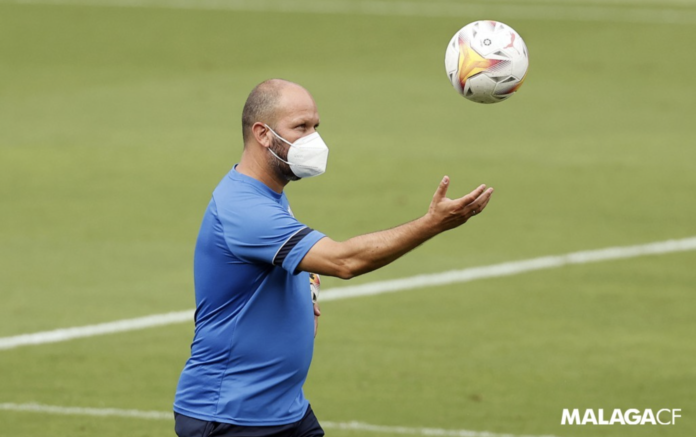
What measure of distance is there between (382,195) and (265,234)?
10.1 meters

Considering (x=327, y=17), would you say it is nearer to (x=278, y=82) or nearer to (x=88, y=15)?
(x=88, y=15)

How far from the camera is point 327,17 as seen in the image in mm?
28859

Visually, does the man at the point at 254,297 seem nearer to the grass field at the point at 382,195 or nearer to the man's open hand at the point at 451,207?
the man's open hand at the point at 451,207

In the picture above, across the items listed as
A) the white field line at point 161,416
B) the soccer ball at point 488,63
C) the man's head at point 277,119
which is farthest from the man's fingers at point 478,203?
the white field line at point 161,416

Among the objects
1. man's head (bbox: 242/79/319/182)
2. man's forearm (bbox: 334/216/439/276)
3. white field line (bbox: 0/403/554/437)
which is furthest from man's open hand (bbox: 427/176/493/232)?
white field line (bbox: 0/403/554/437)

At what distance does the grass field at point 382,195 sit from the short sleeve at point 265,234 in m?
3.44

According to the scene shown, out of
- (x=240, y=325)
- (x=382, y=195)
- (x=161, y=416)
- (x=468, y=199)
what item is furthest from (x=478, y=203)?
(x=382, y=195)

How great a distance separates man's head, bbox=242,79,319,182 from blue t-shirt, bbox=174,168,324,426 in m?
0.17

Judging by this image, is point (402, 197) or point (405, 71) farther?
point (405, 71)

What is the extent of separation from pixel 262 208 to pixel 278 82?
0.70m

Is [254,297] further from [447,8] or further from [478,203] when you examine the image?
[447,8]

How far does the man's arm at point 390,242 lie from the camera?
6.14 metres

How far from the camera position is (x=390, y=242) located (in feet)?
20.6

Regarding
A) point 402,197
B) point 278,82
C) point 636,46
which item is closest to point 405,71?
point 636,46
